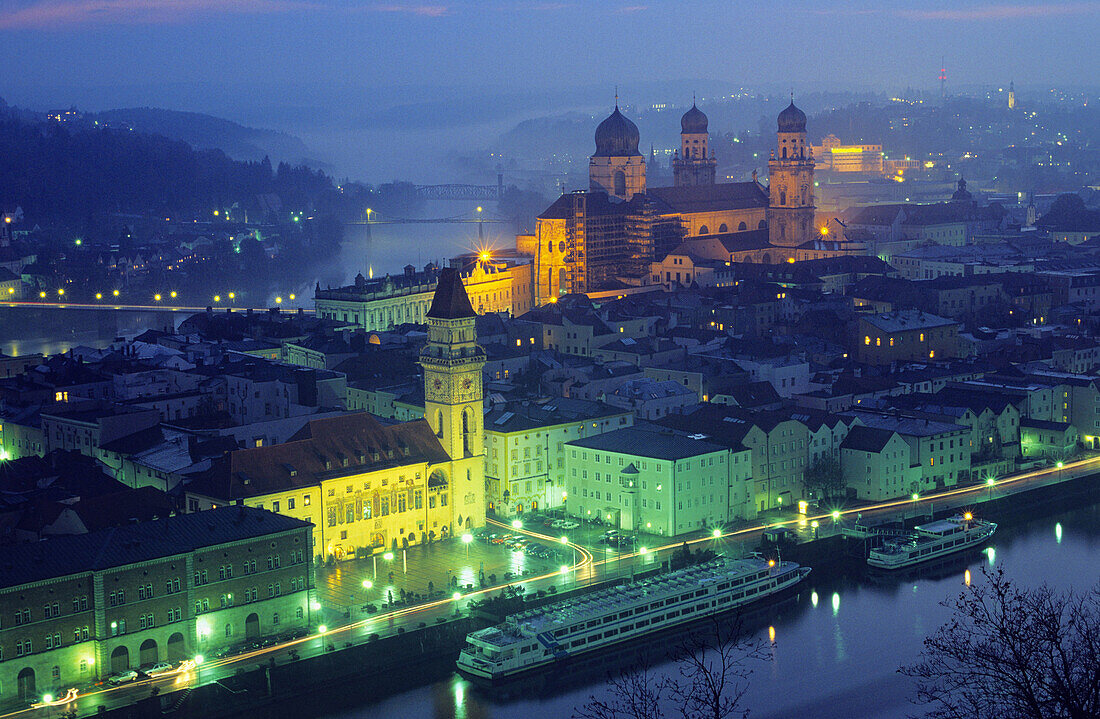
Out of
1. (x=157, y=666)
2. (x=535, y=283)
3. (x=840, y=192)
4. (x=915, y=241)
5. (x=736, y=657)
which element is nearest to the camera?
(x=157, y=666)

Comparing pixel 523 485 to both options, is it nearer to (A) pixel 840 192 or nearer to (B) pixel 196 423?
(B) pixel 196 423

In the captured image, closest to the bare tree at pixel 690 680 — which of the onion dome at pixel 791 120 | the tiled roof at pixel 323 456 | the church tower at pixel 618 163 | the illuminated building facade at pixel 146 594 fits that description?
the illuminated building facade at pixel 146 594

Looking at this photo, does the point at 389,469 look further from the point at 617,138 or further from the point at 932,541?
the point at 617,138

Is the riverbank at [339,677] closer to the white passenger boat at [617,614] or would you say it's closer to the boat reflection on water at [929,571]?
the white passenger boat at [617,614]

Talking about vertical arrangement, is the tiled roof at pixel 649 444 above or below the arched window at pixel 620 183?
below

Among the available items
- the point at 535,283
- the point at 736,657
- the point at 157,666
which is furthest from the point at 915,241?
the point at 157,666

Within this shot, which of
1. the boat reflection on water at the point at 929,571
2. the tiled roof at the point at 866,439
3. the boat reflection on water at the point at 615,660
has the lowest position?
the boat reflection on water at the point at 615,660

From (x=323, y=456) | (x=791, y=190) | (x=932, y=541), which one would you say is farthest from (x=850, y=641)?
(x=791, y=190)
